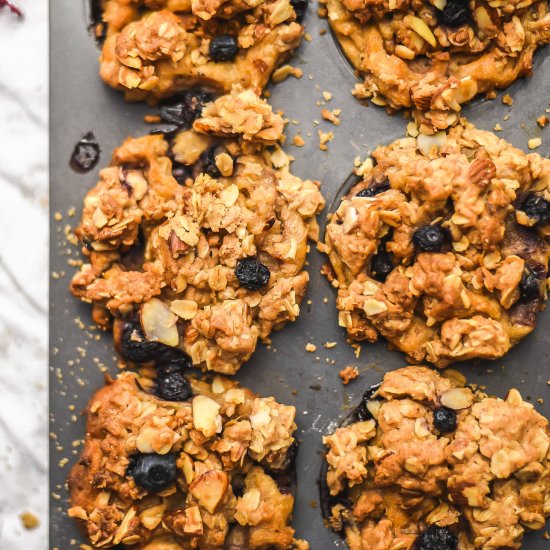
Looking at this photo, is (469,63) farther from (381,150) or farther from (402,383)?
(402,383)

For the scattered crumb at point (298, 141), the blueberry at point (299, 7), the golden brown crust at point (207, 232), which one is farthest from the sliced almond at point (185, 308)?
the blueberry at point (299, 7)

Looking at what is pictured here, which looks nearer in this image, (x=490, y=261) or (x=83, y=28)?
(x=490, y=261)

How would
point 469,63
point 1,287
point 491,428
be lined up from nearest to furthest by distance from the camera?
point 491,428
point 469,63
point 1,287

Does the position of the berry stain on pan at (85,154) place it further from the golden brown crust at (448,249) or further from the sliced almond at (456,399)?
the sliced almond at (456,399)

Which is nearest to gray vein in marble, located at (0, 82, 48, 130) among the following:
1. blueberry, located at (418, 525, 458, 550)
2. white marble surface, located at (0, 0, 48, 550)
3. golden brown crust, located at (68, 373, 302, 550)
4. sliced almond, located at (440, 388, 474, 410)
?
white marble surface, located at (0, 0, 48, 550)

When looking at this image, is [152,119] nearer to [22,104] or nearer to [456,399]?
[22,104]

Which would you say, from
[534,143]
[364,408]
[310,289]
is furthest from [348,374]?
[534,143]

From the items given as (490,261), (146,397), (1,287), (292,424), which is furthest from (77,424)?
(490,261)
